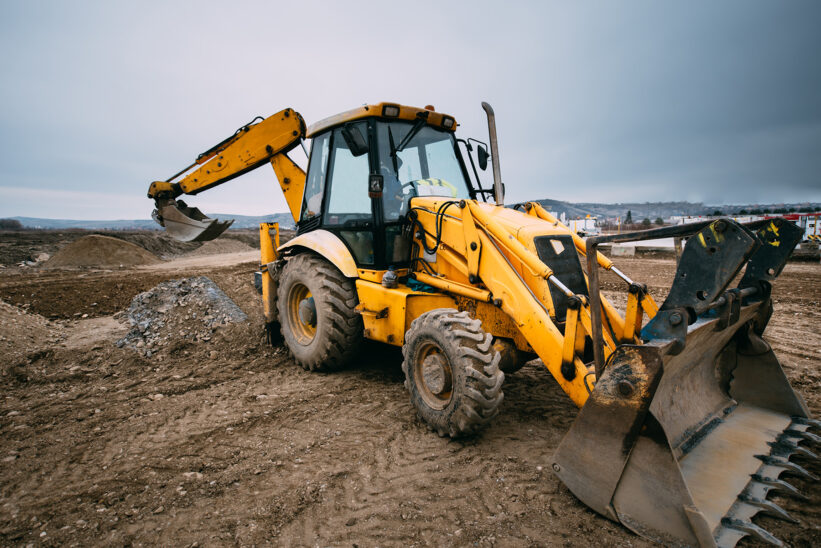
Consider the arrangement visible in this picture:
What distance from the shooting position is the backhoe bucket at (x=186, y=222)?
6.38 meters

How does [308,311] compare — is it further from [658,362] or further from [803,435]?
[803,435]

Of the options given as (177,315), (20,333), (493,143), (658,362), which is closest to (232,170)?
(177,315)

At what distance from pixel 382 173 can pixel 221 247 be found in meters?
27.4

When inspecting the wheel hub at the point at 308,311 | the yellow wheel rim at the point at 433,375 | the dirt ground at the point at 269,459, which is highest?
the wheel hub at the point at 308,311

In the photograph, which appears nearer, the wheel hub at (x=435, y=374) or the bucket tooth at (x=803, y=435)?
the bucket tooth at (x=803, y=435)

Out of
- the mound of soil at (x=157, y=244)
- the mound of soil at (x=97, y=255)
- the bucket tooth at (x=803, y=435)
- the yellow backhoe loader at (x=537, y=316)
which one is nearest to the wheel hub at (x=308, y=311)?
the yellow backhoe loader at (x=537, y=316)

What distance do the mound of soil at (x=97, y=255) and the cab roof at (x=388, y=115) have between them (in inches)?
685

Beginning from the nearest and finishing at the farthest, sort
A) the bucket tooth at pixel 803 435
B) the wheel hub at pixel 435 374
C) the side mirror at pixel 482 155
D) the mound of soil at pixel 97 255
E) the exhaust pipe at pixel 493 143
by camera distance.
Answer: the bucket tooth at pixel 803 435, the wheel hub at pixel 435 374, the exhaust pipe at pixel 493 143, the side mirror at pixel 482 155, the mound of soil at pixel 97 255

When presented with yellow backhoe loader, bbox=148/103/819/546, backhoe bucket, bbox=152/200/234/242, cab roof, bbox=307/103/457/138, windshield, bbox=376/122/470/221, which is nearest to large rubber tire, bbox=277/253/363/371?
yellow backhoe loader, bbox=148/103/819/546

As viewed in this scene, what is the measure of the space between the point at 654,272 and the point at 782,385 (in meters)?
10.7

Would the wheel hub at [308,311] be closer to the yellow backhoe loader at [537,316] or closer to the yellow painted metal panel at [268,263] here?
the yellow backhoe loader at [537,316]

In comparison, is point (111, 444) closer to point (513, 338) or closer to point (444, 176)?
point (513, 338)

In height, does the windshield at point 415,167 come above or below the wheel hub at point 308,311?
above

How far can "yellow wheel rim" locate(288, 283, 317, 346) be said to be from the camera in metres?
5.06
